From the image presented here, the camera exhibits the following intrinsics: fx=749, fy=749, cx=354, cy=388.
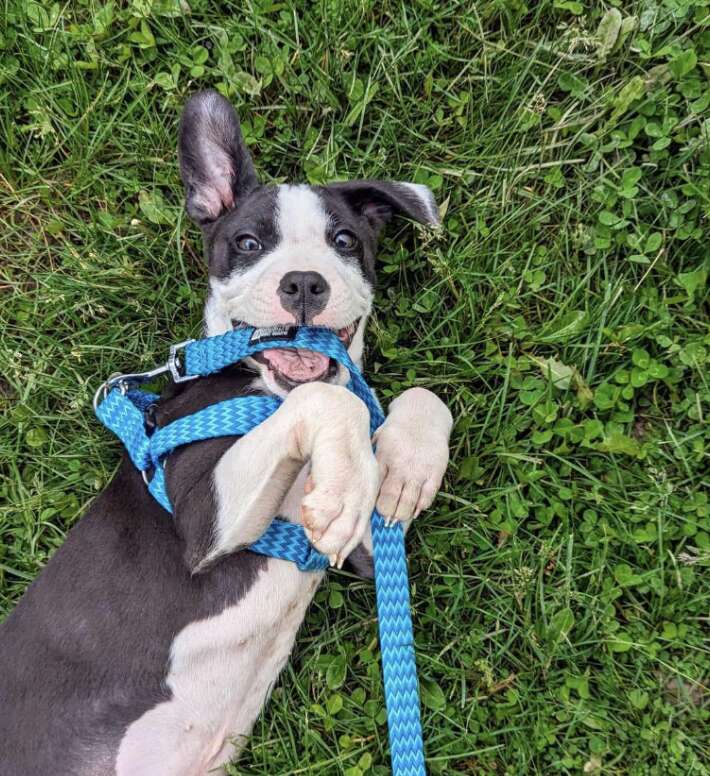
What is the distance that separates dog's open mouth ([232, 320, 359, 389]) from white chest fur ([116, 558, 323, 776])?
72 cm

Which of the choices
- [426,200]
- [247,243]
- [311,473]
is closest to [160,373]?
[247,243]

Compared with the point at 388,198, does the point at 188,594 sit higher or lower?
lower

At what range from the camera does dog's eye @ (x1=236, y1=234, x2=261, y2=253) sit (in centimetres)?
324

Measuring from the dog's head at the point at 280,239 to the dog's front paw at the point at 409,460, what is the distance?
0.32 m

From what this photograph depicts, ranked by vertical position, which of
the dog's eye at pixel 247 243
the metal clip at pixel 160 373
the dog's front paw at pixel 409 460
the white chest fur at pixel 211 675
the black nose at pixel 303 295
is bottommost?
the white chest fur at pixel 211 675

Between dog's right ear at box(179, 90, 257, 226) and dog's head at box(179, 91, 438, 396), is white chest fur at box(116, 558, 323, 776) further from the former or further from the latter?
dog's right ear at box(179, 90, 257, 226)

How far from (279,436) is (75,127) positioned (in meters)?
2.54

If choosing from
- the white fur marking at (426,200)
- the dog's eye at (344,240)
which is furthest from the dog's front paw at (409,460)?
the white fur marking at (426,200)

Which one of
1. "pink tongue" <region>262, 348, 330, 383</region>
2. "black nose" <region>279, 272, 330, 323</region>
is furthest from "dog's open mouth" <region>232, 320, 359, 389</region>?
"black nose" <region>279, 272, 330, 323</region>

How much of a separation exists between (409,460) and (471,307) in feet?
4.34

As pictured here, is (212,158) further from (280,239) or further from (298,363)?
(298,363)

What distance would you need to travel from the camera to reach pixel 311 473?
239cm

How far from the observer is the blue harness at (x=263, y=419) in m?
2.63

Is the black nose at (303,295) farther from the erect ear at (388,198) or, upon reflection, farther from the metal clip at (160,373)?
the erect ear at (388,198)
